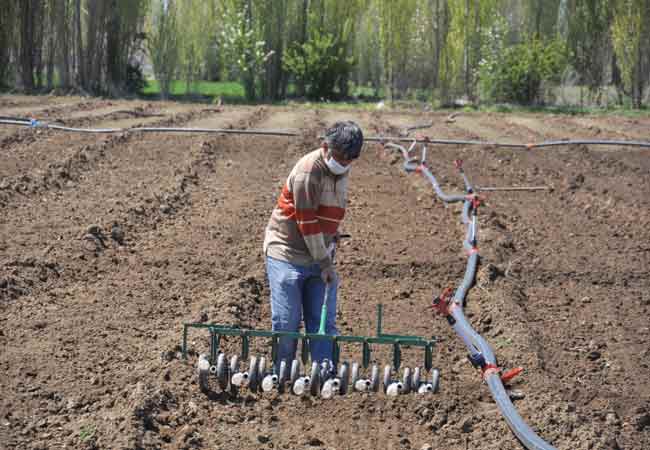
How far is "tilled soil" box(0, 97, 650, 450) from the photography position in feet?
16.0

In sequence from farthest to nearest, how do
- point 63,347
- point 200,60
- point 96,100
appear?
1. point 200,60
2. point 96,100
3. point 63,347

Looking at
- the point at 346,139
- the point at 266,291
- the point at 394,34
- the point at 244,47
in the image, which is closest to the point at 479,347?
the point at 346,139

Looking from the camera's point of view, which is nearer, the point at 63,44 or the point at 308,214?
the point at 308,214

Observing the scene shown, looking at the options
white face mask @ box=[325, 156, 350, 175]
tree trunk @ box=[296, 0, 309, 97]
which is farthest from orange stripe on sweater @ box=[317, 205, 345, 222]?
tree trunk @ box=[296, 0, 309, 97]

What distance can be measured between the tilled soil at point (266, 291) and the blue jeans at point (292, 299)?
402 mm

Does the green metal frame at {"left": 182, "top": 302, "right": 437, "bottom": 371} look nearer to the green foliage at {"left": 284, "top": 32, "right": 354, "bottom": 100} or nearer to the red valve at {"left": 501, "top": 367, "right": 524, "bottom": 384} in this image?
the red valve at {"left": 501, "top": 367, "right": 524, "bottom": 384}

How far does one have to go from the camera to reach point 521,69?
958 inches

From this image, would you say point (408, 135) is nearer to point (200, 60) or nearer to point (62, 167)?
point (62, 167)

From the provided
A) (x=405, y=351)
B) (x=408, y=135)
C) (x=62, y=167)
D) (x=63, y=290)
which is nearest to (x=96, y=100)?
(x=408, y=135)

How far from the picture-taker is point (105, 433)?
4.50 meters

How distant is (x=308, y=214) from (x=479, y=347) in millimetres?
1743

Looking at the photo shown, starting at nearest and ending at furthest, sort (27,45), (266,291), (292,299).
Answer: (292,299) < (266,291) < (27,45)

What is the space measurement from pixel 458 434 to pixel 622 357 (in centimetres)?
176

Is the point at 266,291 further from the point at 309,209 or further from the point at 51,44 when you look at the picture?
the point at 51,44
